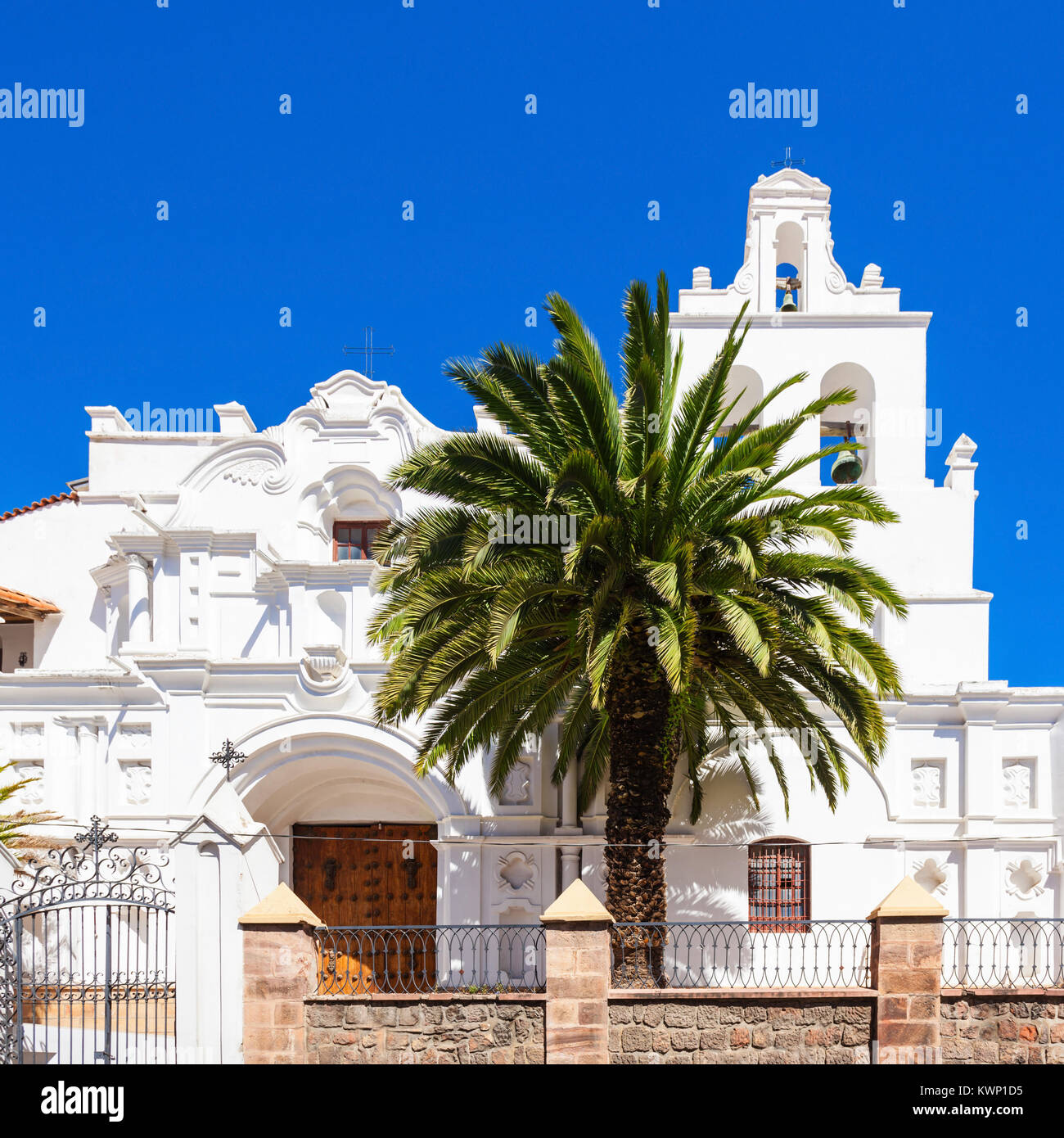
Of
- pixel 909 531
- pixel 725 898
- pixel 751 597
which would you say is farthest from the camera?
pixel 909 531

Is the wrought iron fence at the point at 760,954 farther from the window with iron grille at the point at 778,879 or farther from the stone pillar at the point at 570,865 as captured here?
the stone pillar at the point at 570,865

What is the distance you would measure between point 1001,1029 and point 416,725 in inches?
386

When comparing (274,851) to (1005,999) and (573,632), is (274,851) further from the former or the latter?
(1005,999)

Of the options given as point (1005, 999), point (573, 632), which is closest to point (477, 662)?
point (573, 632)

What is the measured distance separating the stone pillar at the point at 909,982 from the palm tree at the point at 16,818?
12293 millimetres

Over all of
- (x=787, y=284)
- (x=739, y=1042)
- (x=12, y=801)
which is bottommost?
(x=739, y=1042)

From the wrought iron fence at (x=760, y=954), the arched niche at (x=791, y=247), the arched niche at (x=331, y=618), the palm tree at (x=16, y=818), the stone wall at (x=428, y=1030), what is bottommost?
the wrought iron fence at (x=760, y=954)

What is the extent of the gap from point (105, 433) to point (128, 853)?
9.90 m

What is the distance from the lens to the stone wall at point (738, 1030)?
45.2 ft

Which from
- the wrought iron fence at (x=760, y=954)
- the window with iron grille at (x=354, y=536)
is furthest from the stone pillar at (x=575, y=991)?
the window with iron grille at (x=354, y=536)

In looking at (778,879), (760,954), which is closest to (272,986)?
(760,954)

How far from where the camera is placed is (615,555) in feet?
49.6

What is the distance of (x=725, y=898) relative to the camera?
1986cm

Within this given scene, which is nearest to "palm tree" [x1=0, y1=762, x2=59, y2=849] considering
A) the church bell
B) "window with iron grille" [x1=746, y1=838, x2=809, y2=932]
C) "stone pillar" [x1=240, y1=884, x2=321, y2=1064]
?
"stone pillar" [x1=240, y1=884, x2=321, y2=1064]
